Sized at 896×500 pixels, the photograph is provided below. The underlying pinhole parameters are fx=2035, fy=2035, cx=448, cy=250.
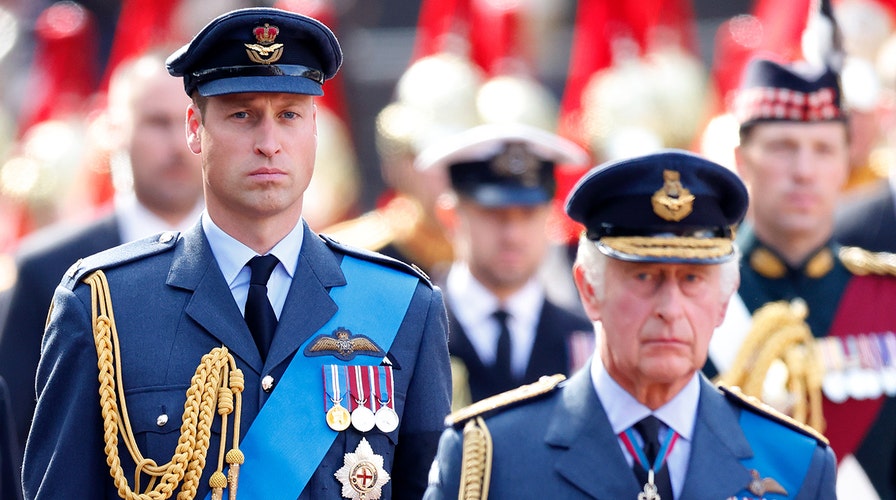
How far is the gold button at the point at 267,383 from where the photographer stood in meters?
4.69

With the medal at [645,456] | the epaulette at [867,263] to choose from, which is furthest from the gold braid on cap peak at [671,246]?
the epaulette at [867,263]

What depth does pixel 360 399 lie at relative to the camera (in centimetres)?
473

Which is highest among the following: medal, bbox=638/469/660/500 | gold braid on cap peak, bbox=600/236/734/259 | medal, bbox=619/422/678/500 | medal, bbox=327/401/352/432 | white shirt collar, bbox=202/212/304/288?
white shirt collar, bbox=202/212/304/288

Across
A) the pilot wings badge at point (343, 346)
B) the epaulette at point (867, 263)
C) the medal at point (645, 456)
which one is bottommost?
the medal at point (645, 456)

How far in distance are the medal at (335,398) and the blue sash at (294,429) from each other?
14 mm

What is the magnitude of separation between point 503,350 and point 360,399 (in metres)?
2.90

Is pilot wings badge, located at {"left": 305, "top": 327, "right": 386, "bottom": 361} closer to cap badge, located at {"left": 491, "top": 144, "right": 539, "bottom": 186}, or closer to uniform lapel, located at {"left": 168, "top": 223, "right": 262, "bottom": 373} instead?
uniform lapel, located at {"left": 168, "top": 223, "right": 262, "bottom": 373}

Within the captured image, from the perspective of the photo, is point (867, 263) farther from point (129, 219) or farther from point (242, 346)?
point (242, 346)

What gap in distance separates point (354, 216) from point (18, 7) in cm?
387

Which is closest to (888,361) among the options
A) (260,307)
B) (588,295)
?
(588,295)

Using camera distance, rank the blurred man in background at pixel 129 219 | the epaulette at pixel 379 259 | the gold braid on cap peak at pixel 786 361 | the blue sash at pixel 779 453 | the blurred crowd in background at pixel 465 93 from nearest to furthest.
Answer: the blue sash at pixel 779 453 < the epaulette at pixel 379 259 < the gold braid on cap peak at pixel 786 361 < the blurred man in background at pixel 129 219 < the blurred crowd in background at pixel 465 93

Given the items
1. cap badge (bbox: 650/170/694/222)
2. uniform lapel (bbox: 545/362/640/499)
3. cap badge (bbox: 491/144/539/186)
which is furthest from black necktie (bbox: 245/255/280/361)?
cap badge (bbox: 491/144/539/186)

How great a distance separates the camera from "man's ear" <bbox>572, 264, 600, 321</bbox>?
472cm

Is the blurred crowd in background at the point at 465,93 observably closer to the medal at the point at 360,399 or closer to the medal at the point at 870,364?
the medal at the point at 870,364
